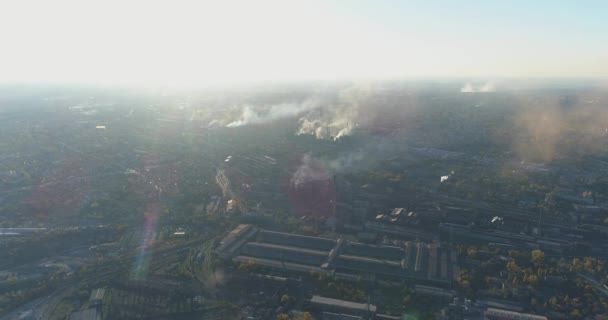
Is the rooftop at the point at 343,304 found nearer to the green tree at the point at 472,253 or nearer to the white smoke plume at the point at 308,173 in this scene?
the green tree at the point at 472,253

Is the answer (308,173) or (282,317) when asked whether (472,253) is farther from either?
(308,173)

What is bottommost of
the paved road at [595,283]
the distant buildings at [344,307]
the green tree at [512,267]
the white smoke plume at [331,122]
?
the paved road at [595,283]

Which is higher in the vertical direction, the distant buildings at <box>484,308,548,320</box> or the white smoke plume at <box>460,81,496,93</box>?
the white smoke plume at <box>460,81,496,93</box>

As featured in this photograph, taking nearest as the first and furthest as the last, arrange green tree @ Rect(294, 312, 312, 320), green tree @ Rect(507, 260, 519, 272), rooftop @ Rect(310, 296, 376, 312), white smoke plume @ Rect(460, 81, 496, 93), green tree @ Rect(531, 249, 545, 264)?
green tree @ Rect(294, 312, 312, 320) → rooftop @ Rect(310, 296, 376, 312) → green tree @ Rect(507, 260, 519, 272) → green tree @ Rect(531, 249, 545, 264) → white smoke plume @ Rect(460, 81, 496, 93)

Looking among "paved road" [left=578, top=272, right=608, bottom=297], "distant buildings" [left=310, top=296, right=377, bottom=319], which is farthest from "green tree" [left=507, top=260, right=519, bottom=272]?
"distant buildings" [left=310, top=296, right=377, bottom=319]

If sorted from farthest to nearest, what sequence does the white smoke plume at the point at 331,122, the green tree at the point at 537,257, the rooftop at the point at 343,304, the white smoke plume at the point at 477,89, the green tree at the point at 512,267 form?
the white smoke plume at the point at 477,89, the white smoke plume at the point at 331,122, the green tree at the point at 537,257, the green tree at the point at 512,267, the rooftop at the point at 343,304

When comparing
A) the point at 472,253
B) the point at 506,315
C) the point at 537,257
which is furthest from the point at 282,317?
the point at 537,257

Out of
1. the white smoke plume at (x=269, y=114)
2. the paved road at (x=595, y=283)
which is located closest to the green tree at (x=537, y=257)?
the paved road at (x=595, y=283)

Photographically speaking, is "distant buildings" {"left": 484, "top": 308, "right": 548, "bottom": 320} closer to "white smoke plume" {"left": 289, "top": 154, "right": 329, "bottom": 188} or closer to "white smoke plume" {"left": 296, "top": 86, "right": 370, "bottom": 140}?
"white smoke plume" {"left": 289, "top": 154, "right": 329, "bottom": 188}

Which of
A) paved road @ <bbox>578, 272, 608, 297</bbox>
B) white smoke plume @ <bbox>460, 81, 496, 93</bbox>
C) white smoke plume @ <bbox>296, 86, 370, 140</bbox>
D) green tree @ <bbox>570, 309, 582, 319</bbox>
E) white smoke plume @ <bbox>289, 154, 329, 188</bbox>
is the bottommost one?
green tree @ <bbox>570, 309, 582, 319</bbox>

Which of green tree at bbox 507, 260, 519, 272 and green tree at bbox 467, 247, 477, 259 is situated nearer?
green tree at bbox 507, 260, 519, 272
